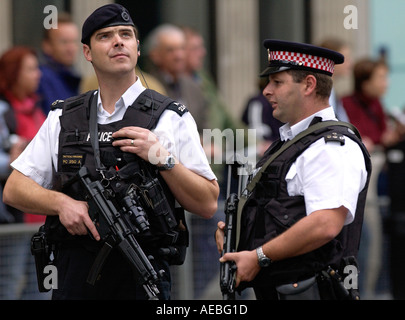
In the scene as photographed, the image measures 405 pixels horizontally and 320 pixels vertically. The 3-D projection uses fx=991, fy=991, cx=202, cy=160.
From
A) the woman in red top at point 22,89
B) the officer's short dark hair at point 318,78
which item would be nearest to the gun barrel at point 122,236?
the officer's short dark hair at point 318,78

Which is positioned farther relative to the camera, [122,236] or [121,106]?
[121,106]

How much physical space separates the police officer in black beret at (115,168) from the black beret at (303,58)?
52 centimetres

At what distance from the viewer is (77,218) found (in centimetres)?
461

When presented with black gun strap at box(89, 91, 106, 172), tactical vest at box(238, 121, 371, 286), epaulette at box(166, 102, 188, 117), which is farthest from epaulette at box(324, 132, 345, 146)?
black gun strap at box(89, 91, 106, 172)

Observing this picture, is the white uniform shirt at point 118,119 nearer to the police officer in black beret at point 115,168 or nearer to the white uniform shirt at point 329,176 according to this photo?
the police officer in black beret at point 115,168

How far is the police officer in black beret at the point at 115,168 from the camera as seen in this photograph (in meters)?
4.62

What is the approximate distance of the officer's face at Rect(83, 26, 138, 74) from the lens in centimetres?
469

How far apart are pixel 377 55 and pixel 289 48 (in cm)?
884

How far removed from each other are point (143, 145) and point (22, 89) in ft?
10.2

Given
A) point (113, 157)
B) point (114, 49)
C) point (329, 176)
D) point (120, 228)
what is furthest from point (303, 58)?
point (120, 228)

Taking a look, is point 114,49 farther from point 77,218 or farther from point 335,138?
point 335,138

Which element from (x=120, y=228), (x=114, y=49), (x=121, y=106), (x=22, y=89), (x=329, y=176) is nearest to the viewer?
(x=329, y=176)

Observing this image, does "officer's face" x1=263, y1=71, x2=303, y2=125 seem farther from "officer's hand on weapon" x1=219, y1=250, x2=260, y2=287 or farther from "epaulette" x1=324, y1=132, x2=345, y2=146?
"officer's hand on weapon" x1=219, y1=250, x2=260, y2=287

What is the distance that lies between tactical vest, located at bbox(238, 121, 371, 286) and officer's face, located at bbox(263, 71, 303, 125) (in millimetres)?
173
